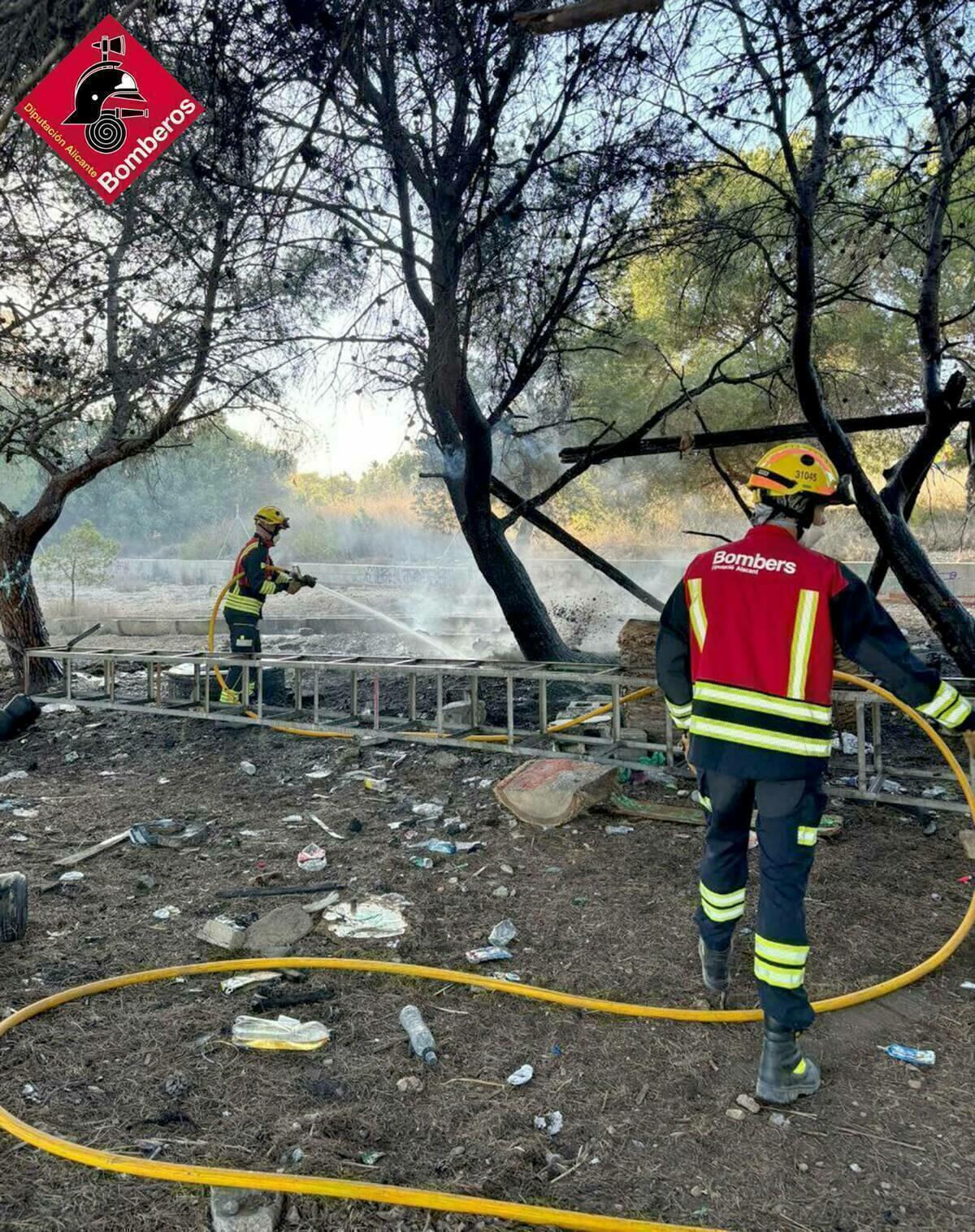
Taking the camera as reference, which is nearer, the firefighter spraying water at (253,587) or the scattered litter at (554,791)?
the scattered litter at (554,791)

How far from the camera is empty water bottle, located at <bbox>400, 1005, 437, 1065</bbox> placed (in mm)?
2938

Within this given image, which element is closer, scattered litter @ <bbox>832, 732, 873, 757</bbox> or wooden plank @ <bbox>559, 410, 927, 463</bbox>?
scattered litter @ <bbox>832, 732, 873, 757</bbox>

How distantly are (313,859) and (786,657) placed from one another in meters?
3.00

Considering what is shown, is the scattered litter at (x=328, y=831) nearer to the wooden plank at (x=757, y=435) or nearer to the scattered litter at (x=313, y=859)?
the scattered litter at (x=313, y=859)

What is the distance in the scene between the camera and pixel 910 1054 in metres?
2.91

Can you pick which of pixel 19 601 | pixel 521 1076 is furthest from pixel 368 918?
pixel 19 601

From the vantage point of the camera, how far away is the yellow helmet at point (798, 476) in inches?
116

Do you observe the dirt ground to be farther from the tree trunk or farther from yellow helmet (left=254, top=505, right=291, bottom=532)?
the tree trunk

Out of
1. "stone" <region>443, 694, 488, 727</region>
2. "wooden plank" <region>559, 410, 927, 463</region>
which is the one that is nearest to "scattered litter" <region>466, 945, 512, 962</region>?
"stone" <region>443, 694, 488, 727</region>

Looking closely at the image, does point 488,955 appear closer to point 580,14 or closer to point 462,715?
point 580,14

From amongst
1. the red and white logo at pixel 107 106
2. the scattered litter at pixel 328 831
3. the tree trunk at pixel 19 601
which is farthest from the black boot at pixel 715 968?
the tree trunk at pixel 19 601

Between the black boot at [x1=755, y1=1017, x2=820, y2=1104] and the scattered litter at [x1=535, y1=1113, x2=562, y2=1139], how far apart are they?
0.62m

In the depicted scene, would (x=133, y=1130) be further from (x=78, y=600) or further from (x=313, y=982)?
(x=78, y=600)

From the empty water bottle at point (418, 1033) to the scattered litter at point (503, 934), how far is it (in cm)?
66
